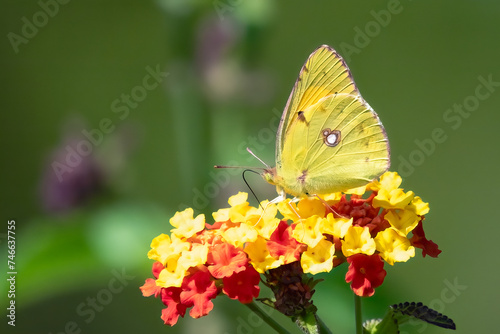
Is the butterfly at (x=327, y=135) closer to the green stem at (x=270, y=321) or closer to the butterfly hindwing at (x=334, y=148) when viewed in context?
the butterfly hindwing at (x=334, y=148)

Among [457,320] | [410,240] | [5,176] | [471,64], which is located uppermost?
[5,176]

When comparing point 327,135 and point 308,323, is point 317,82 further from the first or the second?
point 308,323

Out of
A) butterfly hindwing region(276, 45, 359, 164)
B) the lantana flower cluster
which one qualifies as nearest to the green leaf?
the lantana flower cluster

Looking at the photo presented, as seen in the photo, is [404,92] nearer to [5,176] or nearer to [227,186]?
[227,186]

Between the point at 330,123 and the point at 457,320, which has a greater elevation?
the point at 330,123

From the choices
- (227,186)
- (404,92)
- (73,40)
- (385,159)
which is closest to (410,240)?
(385,159)

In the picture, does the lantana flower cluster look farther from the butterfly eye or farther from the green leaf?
the butterfly eye
